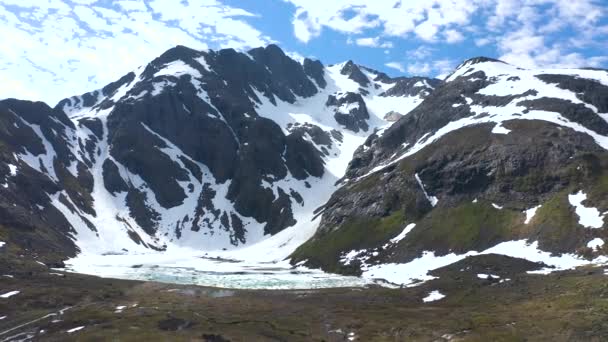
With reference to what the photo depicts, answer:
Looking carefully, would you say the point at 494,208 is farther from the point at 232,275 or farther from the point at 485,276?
the point at 232,275

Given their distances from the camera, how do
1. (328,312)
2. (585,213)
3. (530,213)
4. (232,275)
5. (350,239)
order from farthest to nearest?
1. (350,239)
2. (232,275)
3. (530,213)
4. (585,213)
5. (328,312)

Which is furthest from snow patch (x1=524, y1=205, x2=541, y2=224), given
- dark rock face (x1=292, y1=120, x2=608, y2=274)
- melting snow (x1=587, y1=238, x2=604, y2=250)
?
melting snow (x1=587, y1=238, x2=604, y2=250)

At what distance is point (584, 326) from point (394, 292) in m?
53.3

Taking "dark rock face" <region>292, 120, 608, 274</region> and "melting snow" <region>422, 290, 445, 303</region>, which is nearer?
"melting snow" <region>422, 290, 445, 303</region>

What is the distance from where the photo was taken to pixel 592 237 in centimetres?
12925

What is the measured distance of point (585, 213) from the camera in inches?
5438

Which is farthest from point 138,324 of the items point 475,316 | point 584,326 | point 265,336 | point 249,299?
point 584,326

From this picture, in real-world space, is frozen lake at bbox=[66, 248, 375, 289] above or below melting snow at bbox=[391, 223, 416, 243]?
below

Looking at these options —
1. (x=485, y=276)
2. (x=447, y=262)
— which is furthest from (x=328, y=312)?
(x=447, y=262)

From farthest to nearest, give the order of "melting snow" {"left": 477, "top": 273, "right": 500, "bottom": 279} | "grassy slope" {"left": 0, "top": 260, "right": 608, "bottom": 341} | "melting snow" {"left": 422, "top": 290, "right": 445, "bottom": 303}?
"melting snow" {"left": 477, "top": 273, "right": 500, "bottom": 279} < "melting snow" {"left": 422, "top": 290, "right": 445, "bottom": 303} < "grassy slope" {"left": 0, "top": 260, "right": 608, "bottom": 341}

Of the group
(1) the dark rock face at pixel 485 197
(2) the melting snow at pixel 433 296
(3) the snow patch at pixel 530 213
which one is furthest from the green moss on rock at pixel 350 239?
(2) the melting snow at pixel 433 296

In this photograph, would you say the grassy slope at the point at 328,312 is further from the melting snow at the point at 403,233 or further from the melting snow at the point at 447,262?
the melting snow at the point at 403,233

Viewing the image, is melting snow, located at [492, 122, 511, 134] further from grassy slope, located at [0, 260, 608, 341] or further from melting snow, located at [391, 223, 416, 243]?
grassy slope, located at [0, 260, 608, 341]

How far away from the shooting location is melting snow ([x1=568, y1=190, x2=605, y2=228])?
13250 centimetres
